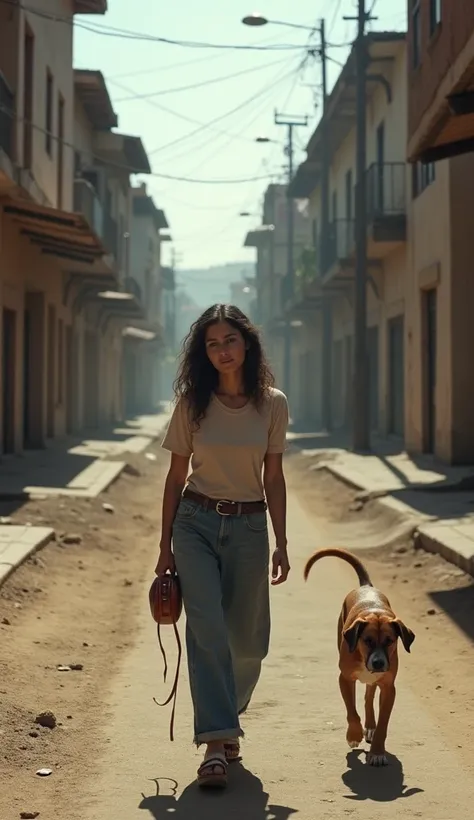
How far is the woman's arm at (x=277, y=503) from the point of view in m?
5.38

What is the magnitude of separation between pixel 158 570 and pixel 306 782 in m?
1.00

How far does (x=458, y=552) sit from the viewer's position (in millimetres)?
10438

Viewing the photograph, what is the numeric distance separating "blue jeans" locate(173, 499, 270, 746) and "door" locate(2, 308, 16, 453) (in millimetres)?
15663

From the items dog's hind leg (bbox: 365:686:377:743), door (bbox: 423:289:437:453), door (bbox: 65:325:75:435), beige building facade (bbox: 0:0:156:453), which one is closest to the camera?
dog's hind leg (bbox: 365:686:377:743)

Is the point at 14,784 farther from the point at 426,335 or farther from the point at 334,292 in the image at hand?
the point at 334,292

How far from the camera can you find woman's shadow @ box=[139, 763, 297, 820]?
4.65 meters

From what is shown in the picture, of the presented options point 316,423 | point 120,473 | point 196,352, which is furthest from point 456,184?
point 316,423

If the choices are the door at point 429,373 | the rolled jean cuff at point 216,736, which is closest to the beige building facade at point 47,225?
the door at point 429,373

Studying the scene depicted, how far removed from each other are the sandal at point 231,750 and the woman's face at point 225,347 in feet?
4.93

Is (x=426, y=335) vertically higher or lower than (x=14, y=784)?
higher

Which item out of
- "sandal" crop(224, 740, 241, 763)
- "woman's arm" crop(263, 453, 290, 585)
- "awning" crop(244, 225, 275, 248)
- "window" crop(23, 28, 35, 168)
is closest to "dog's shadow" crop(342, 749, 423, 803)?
"sandal" crop(224, 740, 241, 763)

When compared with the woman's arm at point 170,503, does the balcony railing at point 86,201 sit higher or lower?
higher

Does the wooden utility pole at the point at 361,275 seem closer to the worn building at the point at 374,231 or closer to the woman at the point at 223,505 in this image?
the worn building at the point at 374,231

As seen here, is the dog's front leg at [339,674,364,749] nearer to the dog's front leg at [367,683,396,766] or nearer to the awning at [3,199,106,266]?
the dog's front leg at [367,683,396,766]
